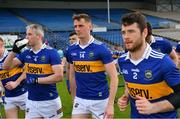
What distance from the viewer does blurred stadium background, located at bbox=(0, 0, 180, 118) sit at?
86.0 ft

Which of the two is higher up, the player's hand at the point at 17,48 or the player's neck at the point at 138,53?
the player's neck at the point at 138,53

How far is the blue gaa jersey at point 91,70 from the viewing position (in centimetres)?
564

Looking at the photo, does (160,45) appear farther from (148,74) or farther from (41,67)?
(148,74)

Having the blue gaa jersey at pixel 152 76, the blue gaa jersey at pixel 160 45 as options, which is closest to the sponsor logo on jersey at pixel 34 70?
the blue gaa jersey at pixel 160 45

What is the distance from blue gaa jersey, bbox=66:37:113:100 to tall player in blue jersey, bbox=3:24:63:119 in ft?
1.00

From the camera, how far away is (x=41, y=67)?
231 inches

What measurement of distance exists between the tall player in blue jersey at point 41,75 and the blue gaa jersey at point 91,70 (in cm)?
31

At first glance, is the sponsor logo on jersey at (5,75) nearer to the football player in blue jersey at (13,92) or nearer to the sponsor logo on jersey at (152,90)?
the football player in blue jersey at (13,92)

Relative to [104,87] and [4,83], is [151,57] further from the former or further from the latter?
[4,83]

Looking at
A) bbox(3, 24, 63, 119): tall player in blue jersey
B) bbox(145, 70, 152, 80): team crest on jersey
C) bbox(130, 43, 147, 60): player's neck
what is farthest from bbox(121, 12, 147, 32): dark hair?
bbox(3, 24, 63, 119): tall player in blue jersey

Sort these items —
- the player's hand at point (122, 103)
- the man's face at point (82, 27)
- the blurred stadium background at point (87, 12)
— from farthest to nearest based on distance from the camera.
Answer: the blurred stadium background at point (87, 12), the man's face at point (82, 27), the player's hand at point (122, 103)

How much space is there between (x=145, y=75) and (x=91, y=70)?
2.01 metres

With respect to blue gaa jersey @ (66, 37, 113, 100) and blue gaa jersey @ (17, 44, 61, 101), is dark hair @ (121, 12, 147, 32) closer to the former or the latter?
blue gaa jersey @ (66, 37, 113, 100)

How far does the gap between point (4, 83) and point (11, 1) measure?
28.9 metres
